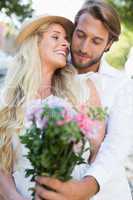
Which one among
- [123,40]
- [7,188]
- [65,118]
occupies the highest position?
[65,118]

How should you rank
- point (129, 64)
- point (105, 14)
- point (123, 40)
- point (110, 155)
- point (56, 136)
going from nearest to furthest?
point (56, 136), point (110, 155), point (105, 14), point (129, 64), point (123, 40)

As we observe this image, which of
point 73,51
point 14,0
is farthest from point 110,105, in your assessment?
point 14,0

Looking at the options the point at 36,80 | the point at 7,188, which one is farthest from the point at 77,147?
the point at 36,80

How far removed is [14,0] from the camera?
432 inches

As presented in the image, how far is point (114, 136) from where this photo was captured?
9.37ft

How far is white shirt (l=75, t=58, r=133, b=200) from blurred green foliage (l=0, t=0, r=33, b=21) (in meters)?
7.83

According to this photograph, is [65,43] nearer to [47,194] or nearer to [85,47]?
[85,47]

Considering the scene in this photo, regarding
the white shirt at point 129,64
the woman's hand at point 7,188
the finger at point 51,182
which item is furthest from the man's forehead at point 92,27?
the white shirt at point 129,64

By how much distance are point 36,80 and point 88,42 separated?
0.35 m

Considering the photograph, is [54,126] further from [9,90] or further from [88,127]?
[9,90]

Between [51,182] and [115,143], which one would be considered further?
[115,143]

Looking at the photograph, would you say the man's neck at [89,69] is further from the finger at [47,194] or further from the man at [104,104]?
the finger at [47,194]

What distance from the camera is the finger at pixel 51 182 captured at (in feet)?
8.09

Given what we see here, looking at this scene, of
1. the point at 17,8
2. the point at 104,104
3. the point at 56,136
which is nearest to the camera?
the point at 56,136
